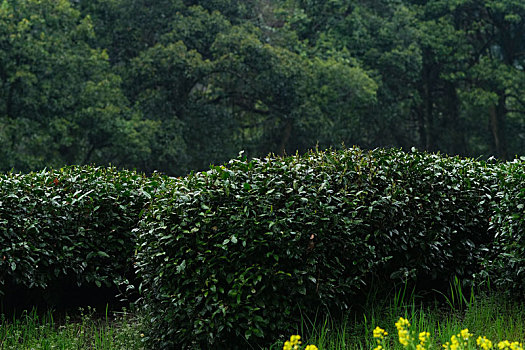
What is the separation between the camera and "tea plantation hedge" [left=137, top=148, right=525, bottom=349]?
376 cm

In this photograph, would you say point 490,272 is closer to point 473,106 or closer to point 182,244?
point 182,244

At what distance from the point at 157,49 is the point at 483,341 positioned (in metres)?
18.1

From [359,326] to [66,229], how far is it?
7.69 feet

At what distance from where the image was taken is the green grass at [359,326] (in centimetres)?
385

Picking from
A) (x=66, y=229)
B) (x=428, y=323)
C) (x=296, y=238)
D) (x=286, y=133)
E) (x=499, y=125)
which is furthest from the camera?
(x=499, y=125)

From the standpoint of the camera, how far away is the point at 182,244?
385cm

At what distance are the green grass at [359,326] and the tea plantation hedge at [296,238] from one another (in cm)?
15

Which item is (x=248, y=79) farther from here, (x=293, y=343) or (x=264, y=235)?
(x=293, y=343)

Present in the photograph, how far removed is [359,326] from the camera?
13.4ft

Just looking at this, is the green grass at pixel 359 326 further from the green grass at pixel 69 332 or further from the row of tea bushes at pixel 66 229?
the row of tea bushes at pixel 66 229

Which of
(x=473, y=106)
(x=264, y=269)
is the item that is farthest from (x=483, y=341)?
(x=473, y=106)

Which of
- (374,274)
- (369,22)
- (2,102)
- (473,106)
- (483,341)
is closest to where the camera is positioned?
(483,341)

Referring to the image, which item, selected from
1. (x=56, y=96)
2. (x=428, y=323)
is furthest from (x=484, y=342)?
(x=56, y=96)

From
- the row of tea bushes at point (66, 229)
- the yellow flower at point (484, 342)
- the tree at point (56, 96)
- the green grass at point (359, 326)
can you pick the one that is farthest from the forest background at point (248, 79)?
the yellow flower at point (484, 342)
